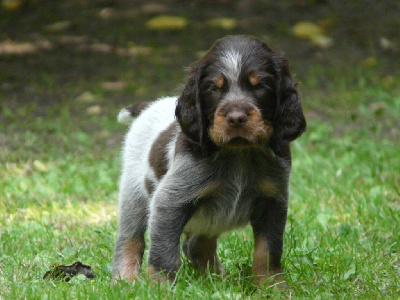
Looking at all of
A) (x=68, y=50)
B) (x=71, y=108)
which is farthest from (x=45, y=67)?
(x=71, y=108)

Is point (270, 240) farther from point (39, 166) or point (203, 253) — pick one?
point (39, 166)

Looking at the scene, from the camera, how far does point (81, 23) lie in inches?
594

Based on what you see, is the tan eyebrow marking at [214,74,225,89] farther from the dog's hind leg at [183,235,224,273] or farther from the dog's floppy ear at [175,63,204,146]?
the dog's hind leg at [183,235,224,273]

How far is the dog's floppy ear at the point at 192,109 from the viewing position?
5402 millimetres

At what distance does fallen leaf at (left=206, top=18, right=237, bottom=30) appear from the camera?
47.6ft

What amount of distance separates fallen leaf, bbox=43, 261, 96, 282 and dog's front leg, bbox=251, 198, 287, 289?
1.22 meters

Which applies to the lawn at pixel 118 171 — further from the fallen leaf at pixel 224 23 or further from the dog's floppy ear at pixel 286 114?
the dog's floppy ear at pixel 286 114

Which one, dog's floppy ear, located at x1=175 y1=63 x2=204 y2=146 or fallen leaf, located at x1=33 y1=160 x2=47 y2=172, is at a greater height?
dog's floppy ear, located at x1=175 y1=63 x2=204 y2=146

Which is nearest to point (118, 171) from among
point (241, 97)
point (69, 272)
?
point (69, 272)

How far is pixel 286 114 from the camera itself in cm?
541

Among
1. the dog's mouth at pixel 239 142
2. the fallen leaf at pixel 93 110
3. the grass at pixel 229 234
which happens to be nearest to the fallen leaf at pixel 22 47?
the grass at pixel 229 234

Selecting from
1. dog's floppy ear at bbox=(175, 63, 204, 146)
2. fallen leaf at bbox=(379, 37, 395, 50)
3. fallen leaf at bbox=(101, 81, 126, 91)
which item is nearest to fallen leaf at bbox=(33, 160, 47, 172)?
fallen leaf at bbox=(101, 81, 126, 91)

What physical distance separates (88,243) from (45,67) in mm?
7665

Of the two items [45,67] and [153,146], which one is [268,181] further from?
[45,67]
